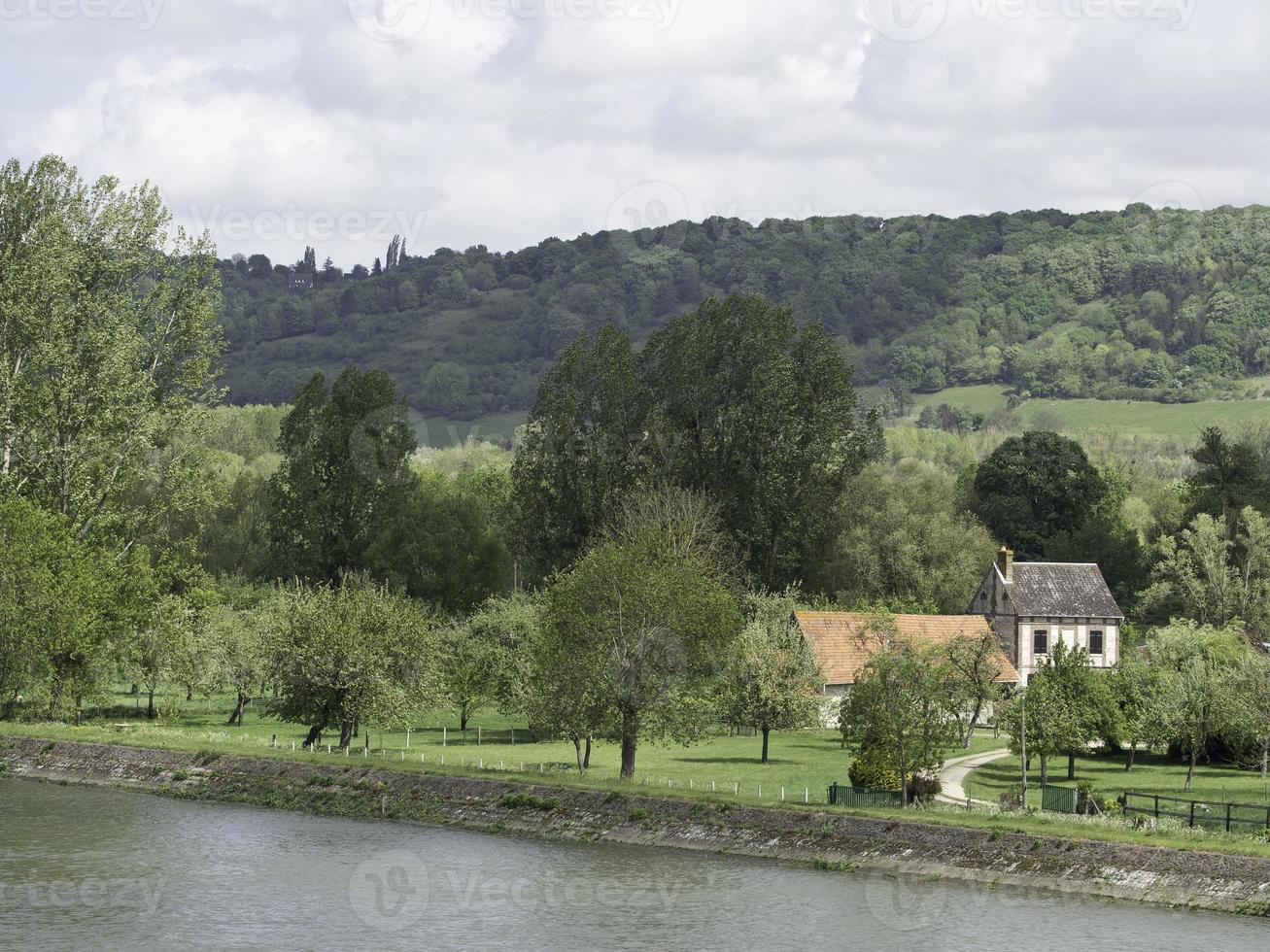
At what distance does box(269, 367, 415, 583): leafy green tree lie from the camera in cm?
9625

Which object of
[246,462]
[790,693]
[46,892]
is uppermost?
[246,462]

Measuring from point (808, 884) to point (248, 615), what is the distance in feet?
177

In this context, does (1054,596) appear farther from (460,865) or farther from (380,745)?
(460,865)

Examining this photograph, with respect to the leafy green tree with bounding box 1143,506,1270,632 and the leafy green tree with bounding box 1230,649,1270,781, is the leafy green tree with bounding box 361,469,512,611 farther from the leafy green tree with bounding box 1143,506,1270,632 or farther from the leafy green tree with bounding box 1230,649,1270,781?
the leafy green tree with bounding box 1230,649,1270,781

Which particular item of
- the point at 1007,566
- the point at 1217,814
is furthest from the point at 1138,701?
the point at 1007,566

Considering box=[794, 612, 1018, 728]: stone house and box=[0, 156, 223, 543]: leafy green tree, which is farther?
box=[794, 612, 1018, 728]: stone house

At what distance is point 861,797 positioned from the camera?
2143 inches

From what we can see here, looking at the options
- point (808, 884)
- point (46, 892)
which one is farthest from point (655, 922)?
point (46, 892)

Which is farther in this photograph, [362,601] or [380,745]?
[380,745]

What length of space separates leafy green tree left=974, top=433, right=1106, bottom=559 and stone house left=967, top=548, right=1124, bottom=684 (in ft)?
82.3

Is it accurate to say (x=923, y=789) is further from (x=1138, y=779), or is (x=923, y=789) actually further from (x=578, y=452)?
(x=578, y=452)

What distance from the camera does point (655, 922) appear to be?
131 feet

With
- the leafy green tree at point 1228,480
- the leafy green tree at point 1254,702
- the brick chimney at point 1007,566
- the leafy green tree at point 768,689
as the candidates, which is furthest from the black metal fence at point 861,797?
the leafy green tree at point 1228,480

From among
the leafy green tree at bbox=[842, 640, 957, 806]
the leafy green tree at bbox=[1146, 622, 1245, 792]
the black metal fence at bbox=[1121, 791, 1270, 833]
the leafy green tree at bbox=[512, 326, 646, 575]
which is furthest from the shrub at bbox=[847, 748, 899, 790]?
the leafy green tree at bbox=[512, 326, 646, 575]
